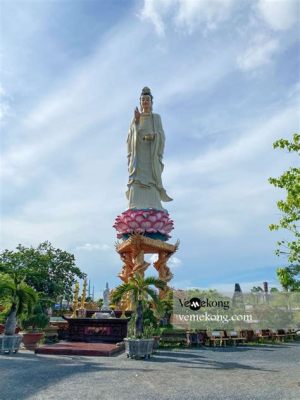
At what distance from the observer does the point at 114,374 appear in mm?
9117

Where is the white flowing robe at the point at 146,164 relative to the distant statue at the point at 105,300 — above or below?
above

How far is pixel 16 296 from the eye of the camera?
1385cm

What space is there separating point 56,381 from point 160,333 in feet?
32.3

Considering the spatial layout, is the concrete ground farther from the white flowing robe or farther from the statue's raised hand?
the statue's raised hand

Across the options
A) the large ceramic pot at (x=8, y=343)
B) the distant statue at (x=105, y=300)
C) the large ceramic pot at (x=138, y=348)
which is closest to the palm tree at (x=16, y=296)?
the large ceramic pot at (x=8, y=343)

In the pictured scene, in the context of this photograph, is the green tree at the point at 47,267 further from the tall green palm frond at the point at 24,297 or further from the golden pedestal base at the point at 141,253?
the tall green palm frond at the point at 24,297

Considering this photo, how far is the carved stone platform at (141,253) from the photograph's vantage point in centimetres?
2609

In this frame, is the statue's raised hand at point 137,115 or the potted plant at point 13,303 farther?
the statue's raised hand at point 137,115

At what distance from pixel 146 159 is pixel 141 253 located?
7.11 meters

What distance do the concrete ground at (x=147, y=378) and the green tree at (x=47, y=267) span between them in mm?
19779

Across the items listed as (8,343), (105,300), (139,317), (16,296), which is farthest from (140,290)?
(105,300)
